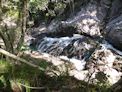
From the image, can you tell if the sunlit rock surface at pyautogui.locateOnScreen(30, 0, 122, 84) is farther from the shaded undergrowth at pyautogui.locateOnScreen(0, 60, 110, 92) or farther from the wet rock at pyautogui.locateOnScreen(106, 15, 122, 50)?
the shaded undergrowth at pyautogui.locateOnScreen(0, 60, 110, 92)

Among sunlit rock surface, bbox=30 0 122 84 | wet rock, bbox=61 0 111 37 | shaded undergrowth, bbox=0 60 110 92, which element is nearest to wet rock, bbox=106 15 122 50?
sunlit rock surface, bbox=30 0 122 84

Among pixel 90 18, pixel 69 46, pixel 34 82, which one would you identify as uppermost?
pixel 34 82

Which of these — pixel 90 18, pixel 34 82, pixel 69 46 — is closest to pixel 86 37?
pixel 69 46

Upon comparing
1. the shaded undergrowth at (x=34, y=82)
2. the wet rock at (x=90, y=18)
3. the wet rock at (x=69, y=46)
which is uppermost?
the shaded undergrowth at (x=34, y=82)

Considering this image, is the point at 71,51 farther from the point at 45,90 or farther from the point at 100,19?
the point at 45,90

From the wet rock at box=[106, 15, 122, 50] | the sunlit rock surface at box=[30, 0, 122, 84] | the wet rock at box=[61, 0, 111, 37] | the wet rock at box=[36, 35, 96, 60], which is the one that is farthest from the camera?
the wet rock at box=[61, 0, 111, 37]

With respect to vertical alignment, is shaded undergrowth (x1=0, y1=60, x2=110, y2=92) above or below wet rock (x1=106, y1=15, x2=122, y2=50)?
above

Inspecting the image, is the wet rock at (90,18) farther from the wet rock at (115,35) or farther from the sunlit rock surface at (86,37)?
the wet rock at (115,35)

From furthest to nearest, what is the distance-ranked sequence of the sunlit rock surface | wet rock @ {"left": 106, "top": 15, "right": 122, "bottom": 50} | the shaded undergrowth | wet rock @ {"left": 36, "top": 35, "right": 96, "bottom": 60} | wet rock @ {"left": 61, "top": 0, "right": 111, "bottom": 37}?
wet rock @ {"left": 61, "top": 0, "right": 111, "bottom": 37} < wet rock @ {"left": 106, "top": 15, "right": 122, "bottom": 50} < wet rock @ {"left": 36, "top": 35, "right": 96, "bottom": 60} < the sunlit rock surface < the shaded undergrowth

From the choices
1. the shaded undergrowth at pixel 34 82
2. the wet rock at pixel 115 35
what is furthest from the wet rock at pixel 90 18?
the shaded undergrowth at pixel 34 82

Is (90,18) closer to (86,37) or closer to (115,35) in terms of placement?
(86,37)

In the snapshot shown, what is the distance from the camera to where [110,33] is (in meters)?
12.0

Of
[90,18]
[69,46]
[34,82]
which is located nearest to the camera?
[34,82]

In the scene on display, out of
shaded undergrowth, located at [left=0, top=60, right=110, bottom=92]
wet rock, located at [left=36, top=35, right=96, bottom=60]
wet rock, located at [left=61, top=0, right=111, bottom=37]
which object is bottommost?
wet rock, located at [left=36, top=35, right=96, bottom=60]
